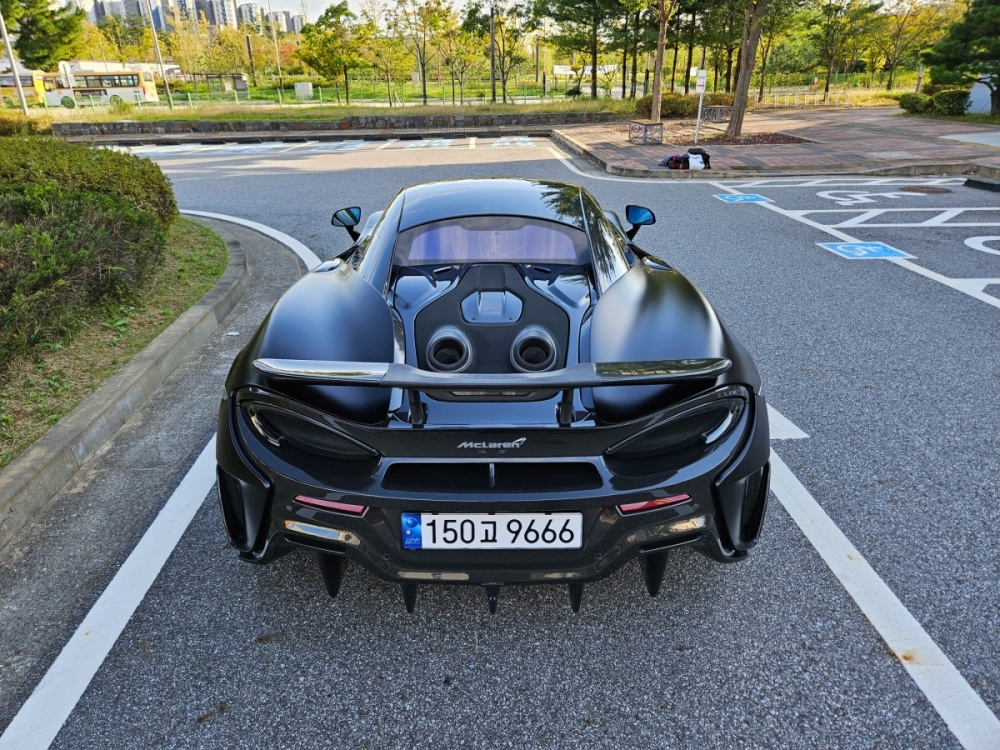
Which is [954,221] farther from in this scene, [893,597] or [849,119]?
[849,119]

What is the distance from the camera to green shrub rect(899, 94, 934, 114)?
24.3 meters

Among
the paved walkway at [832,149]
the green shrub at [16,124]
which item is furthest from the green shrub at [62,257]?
the green shrub at [16,124]

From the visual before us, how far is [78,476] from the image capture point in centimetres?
312

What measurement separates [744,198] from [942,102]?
18665 mm

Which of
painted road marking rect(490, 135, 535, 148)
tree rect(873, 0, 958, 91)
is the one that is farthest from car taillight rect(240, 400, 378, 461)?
tree rect(873, 0, 958, 91)

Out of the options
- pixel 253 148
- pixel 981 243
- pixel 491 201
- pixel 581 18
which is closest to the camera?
pixel 491 201

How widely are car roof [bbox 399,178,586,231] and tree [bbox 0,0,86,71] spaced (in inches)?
2176

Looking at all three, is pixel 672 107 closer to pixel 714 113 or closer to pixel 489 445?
pixel 714 113

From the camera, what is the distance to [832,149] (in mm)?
16078

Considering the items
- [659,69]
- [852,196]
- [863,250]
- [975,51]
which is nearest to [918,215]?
[852,196]

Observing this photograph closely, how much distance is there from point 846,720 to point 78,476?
3.23 metres

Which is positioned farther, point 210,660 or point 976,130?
point 976,130

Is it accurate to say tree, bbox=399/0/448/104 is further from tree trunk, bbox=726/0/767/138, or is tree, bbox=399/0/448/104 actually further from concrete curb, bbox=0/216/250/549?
Answer: concrete curb, bbox=0/216/250/549

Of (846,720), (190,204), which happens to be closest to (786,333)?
(846,720)
